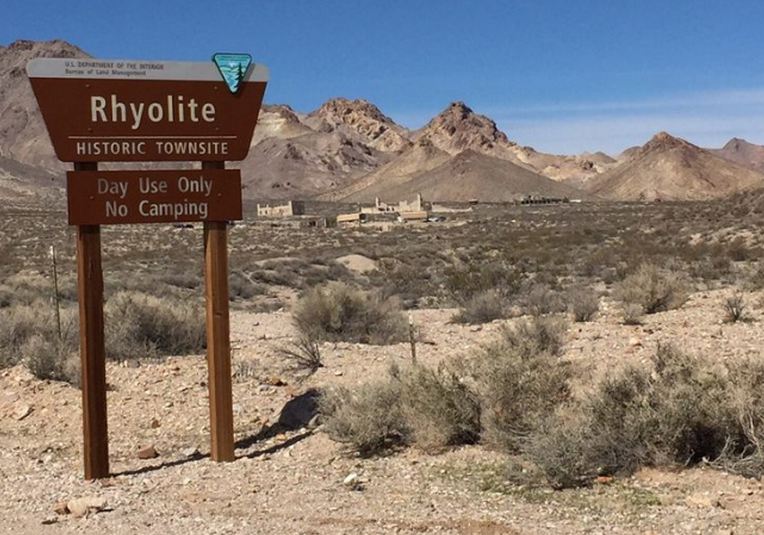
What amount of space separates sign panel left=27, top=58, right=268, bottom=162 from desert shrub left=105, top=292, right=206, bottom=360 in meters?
4.20

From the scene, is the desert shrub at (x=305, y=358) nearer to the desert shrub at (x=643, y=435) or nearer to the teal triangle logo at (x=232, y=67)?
the teal triangle logo at (x=232, y=67)

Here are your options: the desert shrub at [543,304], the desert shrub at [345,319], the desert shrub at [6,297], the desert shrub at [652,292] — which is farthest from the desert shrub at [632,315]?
the desert shrub at [6,297]

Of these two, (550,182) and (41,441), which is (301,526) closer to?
(41,441)

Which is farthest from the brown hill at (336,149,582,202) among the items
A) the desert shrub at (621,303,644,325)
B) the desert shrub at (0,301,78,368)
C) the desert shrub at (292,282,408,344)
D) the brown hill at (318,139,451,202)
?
the desert shrub at (0,301,78,368)

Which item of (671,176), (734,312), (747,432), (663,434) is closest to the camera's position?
(747,432)

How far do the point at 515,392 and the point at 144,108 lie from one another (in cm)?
372

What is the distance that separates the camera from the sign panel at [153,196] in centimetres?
714

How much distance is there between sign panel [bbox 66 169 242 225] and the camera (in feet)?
23.4

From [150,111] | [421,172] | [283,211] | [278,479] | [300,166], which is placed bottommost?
[278,479]

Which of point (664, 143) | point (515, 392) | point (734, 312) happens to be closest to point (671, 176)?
point (664, 143)

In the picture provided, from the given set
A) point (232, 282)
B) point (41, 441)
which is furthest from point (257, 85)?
point (232, 282)

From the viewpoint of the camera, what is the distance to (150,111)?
24.0 feet

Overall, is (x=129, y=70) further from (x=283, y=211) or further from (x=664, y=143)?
(x=664, y=143)

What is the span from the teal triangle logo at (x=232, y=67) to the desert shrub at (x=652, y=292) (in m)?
9.03
